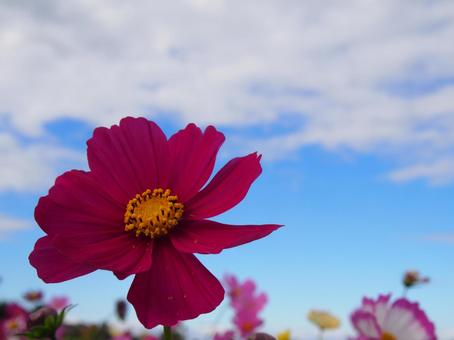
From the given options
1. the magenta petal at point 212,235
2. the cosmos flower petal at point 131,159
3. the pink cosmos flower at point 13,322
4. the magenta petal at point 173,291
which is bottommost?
the magenta petal at point 173,291

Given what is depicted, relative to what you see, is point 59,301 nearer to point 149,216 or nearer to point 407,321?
point 407,321

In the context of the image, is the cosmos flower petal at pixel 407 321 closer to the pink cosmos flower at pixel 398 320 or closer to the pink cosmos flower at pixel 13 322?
the pink cosmos flower at pixel 398 320

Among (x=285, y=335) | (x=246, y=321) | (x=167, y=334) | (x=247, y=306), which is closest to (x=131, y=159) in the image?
(x=167, y=334)

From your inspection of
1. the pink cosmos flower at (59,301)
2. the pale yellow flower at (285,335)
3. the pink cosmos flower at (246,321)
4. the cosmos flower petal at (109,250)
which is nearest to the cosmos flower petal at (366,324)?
the pale yellow flower at (285,335)

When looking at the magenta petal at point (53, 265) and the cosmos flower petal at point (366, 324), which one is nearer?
the magenta petal at point (53, 265)

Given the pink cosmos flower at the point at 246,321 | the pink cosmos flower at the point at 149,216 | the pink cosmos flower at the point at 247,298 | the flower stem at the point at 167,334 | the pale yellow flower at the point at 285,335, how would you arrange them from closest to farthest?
1. the flower stem at the point at 167,334
2. the pink cosmos flower at the point at 149,216
3. the pale yellow flower at the point at 285,335
4. the pink cosmos flower at the point at 246,321
5. the pink cosmos flower at the point at 247,298

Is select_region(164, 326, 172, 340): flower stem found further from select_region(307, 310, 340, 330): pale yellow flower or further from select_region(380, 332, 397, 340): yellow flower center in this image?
select_region(307, 310, 340, 330): pale yellow flower

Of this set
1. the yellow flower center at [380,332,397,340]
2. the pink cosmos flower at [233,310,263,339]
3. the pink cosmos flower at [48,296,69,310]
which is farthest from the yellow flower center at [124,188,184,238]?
the pink cosmos flower at [48,296,69,310]
